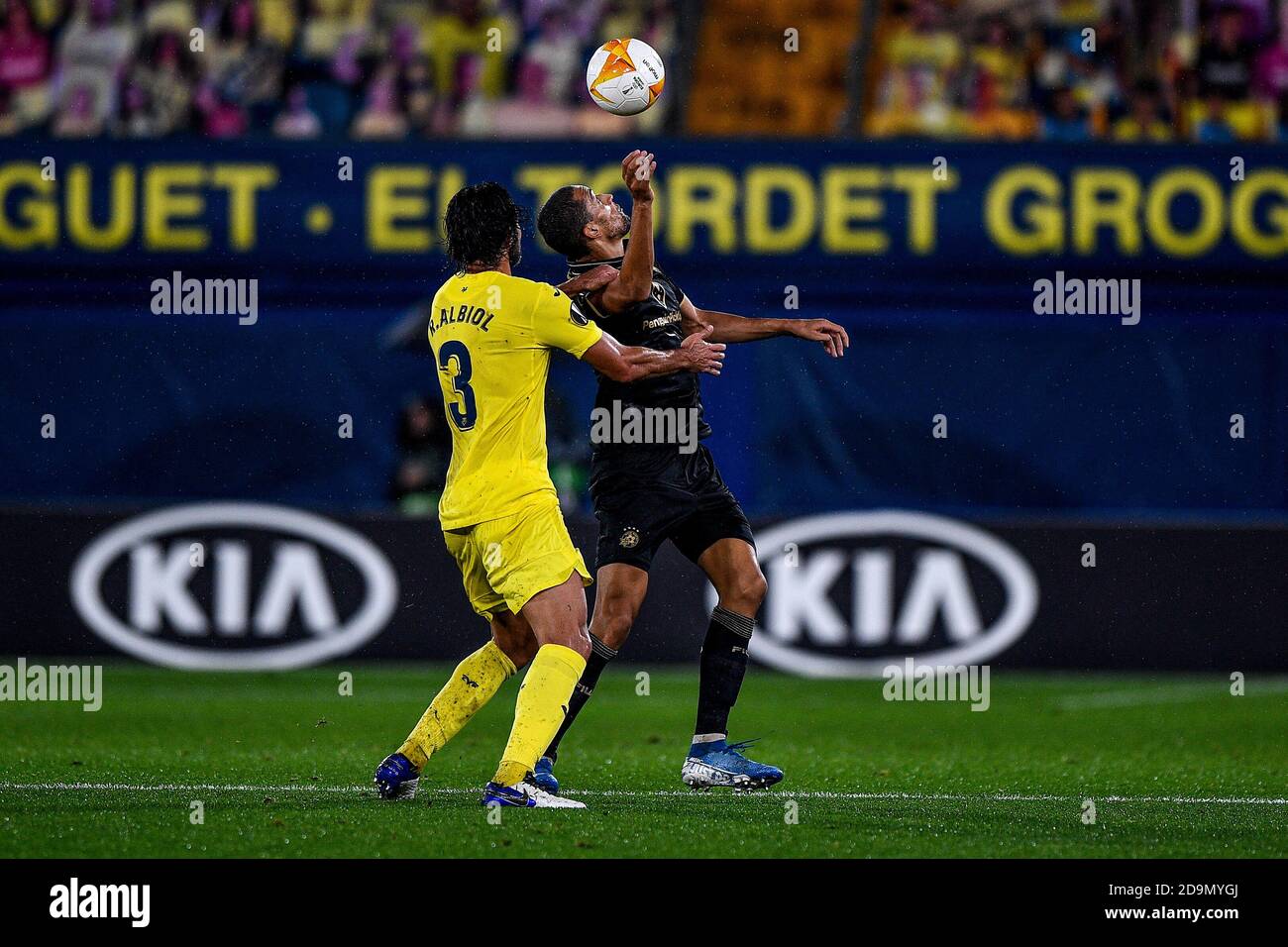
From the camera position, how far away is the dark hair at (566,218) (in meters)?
6.96

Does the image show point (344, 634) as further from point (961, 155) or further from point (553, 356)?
point (961, 155)

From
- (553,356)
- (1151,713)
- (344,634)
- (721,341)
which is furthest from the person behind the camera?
(553,356)

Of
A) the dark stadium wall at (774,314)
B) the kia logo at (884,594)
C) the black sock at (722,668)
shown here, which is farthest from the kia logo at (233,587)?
the black sock at (722,668)

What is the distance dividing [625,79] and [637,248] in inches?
42.2

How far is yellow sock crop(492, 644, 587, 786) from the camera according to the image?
20.5 ft

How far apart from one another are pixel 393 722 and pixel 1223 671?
208 inches

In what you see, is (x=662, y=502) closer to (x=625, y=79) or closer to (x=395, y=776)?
(x=395, y=776)

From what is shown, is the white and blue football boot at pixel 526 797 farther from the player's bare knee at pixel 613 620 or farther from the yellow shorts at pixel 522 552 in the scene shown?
the player's bare knee at pixel 613 620

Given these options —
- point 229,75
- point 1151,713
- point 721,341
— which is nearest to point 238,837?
point 721,341

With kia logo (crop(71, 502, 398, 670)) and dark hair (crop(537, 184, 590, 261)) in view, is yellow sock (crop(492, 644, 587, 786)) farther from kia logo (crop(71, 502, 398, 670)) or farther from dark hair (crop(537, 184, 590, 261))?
kia logo (crop(71, 502, 398, 670))

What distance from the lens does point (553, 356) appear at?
47.4 ft

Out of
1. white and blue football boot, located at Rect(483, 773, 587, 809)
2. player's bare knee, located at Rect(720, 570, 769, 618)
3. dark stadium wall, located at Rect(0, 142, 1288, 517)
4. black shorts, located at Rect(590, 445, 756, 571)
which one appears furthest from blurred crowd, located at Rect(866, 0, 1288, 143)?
white and blue football boot, located at Rect(483, 773, 587, 809)

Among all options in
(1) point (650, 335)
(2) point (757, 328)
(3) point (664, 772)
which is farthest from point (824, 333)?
(3) point (664, 772)

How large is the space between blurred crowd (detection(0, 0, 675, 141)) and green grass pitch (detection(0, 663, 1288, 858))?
554cm
